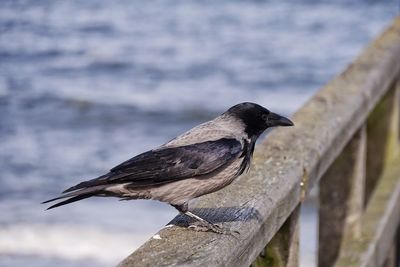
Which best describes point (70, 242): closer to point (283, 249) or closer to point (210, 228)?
point (283, 249)

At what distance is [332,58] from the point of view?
1631 cm

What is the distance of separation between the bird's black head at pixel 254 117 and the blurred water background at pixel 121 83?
4825mm

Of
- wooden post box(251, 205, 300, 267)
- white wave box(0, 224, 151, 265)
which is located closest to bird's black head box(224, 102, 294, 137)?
wooden post box(251, 205, 300, 267)

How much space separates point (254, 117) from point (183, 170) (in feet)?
1.36

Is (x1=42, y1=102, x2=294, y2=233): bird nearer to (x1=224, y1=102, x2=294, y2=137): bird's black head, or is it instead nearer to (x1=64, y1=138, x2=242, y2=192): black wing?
(x1=64, y1=138, x2=242, y2=192): black wing

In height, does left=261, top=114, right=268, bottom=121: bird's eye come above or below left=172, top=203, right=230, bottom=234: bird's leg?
above

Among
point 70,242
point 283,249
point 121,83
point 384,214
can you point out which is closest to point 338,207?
point 384,214

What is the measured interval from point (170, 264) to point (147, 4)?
20.8 metres

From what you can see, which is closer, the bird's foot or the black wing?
the bird's foot

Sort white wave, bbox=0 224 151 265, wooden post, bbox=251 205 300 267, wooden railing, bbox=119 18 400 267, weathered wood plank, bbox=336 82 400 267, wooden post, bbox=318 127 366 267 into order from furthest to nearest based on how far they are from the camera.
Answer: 1. white wave, bbox=0 224 151 265
2. wooden post, bbox=318 127 366 267
3. weathered wood plank, bbox=336 82 400 267
4. wooden post, bbox=251 205 300 267
5. wooden railing, bbox=119 18 400 267

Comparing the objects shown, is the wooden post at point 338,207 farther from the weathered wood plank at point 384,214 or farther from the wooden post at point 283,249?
the wooden post at point 283,249

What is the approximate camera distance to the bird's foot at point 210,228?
2605 millimetres

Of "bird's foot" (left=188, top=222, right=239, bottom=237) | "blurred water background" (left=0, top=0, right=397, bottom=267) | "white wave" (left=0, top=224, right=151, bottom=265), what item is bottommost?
"bird's foot" (left=188, top=222, right=239, bottom=237)

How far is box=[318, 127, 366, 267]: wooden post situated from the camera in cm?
429
